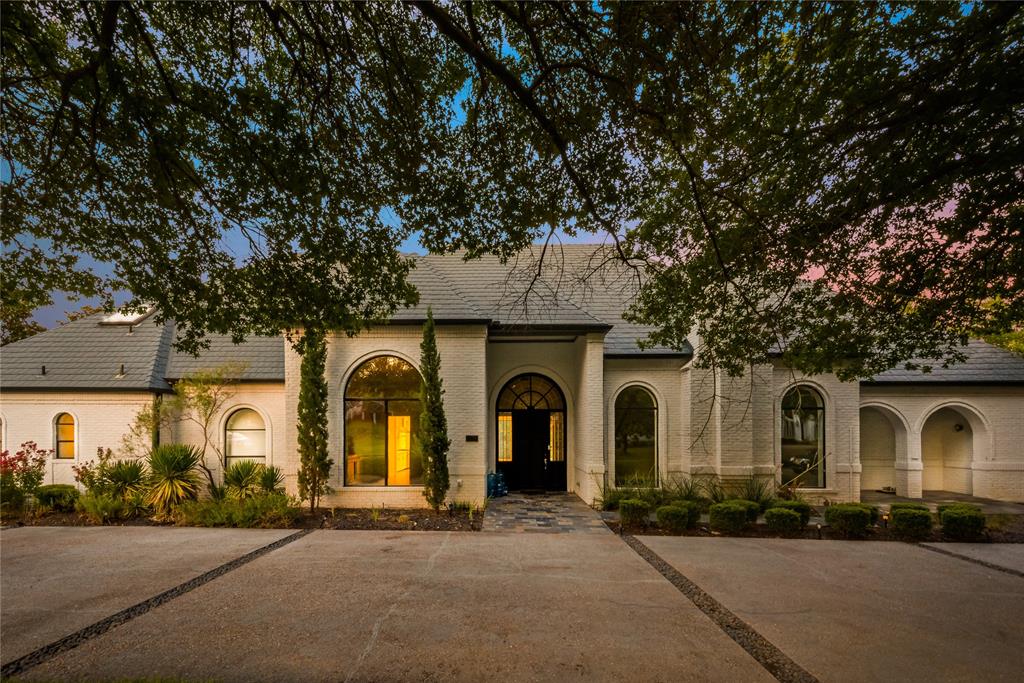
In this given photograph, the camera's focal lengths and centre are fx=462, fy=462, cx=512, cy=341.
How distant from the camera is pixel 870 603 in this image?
5.91 m

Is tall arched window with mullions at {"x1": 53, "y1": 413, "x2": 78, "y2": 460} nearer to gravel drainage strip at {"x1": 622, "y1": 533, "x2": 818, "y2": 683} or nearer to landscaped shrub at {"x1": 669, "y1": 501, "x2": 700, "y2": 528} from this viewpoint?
gravel drainage strip at {"x1": 622, "y1": 533, "x2": 818, "y2": 683}

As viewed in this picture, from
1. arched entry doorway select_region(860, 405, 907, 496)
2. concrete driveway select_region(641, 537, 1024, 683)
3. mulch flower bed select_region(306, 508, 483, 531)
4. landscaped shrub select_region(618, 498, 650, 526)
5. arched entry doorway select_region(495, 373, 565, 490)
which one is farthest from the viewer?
arched entry doorway select_region(860, 405, 907, 496)

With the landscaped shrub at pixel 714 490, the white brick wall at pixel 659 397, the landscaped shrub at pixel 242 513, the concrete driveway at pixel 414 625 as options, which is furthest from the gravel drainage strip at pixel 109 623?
the landscaped shrub at pixel 714 490

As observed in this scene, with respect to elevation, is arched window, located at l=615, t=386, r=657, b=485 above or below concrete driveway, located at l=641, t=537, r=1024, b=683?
above

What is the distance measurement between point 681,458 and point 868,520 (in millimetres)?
4275

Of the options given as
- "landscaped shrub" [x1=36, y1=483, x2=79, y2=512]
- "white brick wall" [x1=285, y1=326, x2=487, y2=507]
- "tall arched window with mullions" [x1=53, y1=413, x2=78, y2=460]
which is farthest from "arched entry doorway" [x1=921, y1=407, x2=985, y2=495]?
"tall arched window with mullions" [x1=53, y1=413, x2=78, y2=460]

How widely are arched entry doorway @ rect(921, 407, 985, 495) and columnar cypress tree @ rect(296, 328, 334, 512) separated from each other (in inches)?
702

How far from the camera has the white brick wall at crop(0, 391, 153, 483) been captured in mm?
12383

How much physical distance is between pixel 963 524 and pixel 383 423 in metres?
12.5

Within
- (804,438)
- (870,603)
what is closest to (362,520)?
(870,603)

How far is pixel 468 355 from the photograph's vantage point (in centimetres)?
1162

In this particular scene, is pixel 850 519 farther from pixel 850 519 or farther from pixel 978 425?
pixel 978 425

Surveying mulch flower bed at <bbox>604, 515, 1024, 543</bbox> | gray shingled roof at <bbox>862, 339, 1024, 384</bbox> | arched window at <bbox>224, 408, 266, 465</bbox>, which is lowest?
mulch flower bed at <bbox>604, 515, 1024, 543</bbox>

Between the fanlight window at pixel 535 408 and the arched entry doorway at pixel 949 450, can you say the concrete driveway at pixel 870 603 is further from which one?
the arched entry doorway at pixel 949 450
